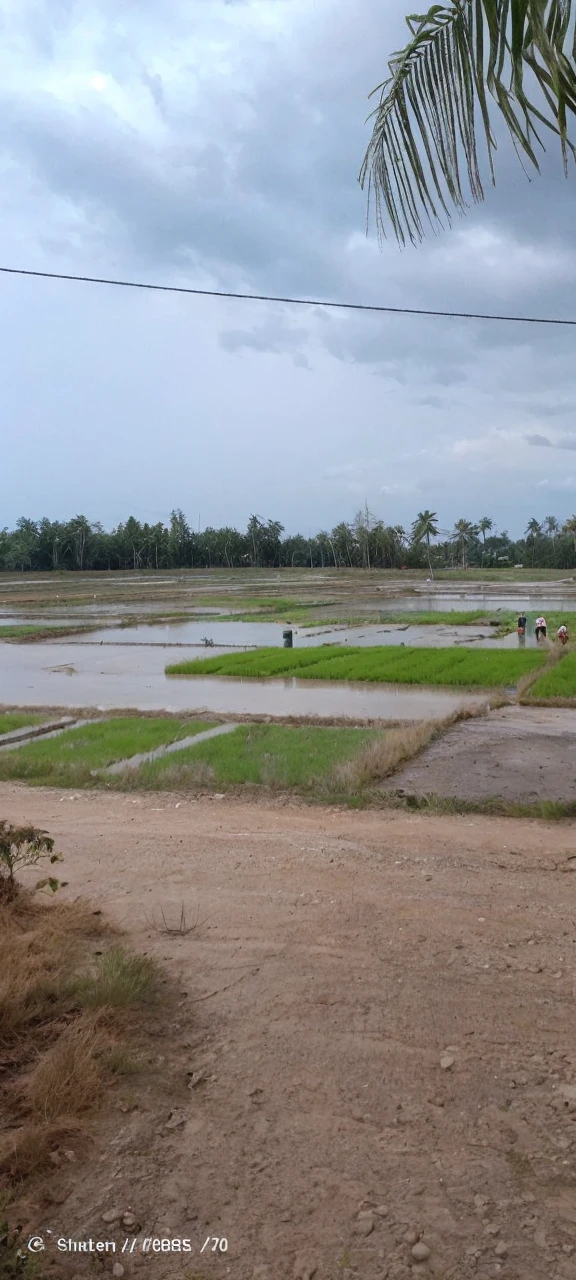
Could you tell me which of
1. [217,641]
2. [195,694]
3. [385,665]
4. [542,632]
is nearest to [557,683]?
[385,665]

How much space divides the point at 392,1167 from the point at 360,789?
582cm

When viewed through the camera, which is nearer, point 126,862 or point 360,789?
→ point 126,862

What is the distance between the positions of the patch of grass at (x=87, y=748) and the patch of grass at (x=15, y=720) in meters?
1.19

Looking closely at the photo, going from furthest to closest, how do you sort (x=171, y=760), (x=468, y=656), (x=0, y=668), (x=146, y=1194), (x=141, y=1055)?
(x=0, y=668) → (x=468, y=656) → (x=171, y=760) → (x=141, y=1055) → (x=146, y=1194)

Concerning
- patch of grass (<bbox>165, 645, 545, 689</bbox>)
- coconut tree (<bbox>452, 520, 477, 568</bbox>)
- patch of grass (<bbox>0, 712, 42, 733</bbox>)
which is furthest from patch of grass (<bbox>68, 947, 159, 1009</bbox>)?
coconut tree (<bbox>452, 520, 477, 568</bbox>)

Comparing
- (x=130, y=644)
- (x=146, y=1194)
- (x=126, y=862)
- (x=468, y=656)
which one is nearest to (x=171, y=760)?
(x=126, y=862)

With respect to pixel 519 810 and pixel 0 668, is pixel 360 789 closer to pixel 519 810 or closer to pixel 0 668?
pixel 519 810

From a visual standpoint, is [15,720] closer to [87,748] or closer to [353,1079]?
[87,748]

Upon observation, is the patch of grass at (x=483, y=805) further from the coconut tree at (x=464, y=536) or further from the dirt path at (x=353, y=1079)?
the coconut tree at (x=464, y=536)

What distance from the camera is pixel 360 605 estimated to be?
44938 mm

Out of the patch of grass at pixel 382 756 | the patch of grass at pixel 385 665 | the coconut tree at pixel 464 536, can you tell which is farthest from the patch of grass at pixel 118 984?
the coconut tree at pixel 464 536

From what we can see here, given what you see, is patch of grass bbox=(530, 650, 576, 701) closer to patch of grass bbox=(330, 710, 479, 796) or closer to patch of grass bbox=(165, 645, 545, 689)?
patch of grass bbox=(165, 645, 545, 689)

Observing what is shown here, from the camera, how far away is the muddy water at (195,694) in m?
14.8

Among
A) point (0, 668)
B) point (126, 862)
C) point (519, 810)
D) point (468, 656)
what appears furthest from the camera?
point (0, 668)
